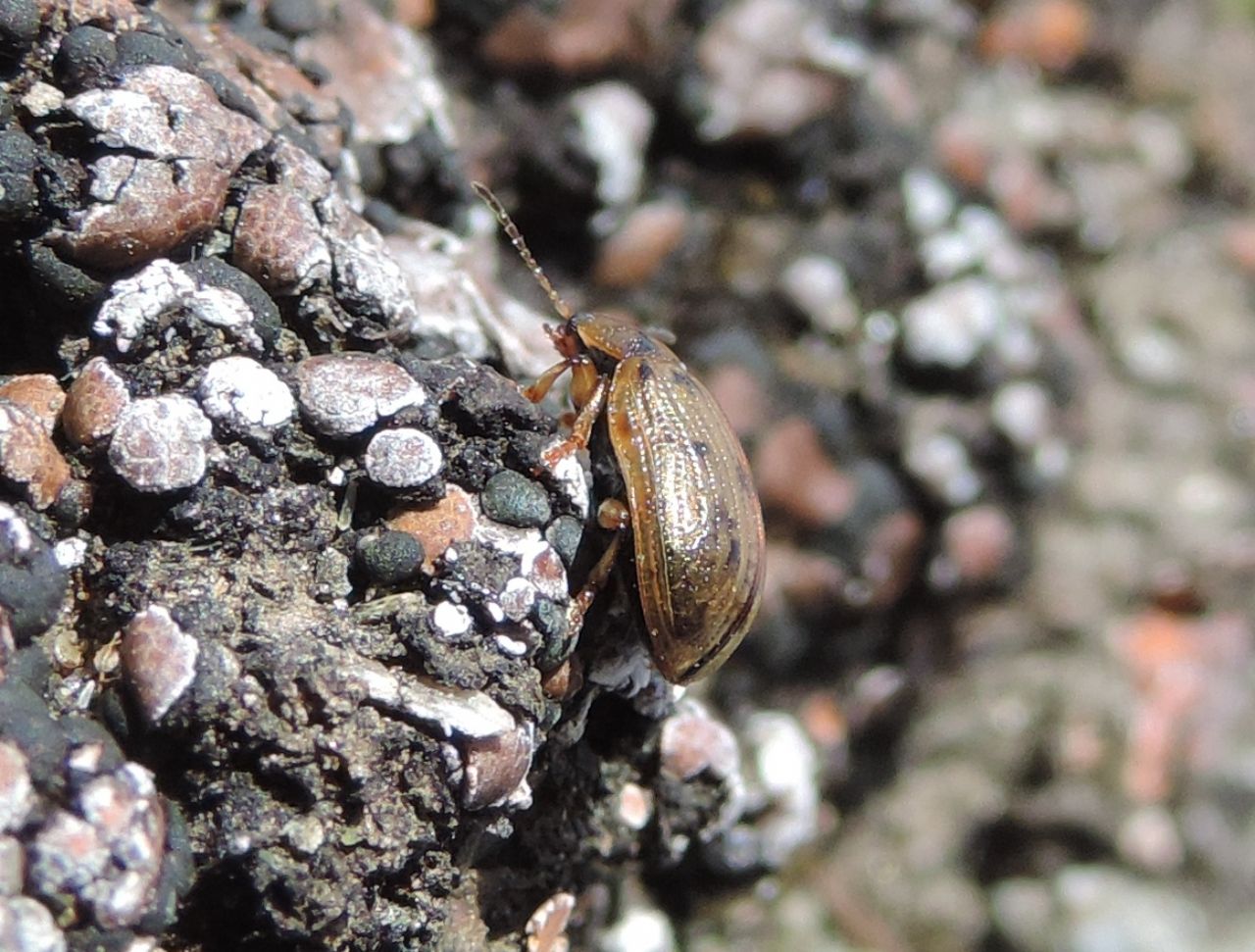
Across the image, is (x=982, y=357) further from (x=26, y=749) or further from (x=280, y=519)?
(x=26, y=749)

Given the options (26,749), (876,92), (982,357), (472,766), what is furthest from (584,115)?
(26,749)

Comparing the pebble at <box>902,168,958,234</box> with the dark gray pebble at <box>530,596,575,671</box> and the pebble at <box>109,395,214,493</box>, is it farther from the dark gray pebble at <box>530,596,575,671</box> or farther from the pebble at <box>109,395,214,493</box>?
the pebble at <box>109,395,214,493</box>

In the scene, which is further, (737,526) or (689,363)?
(689,363)

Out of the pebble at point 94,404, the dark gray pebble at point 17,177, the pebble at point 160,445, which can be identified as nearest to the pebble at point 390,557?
the pebble at point 160,445

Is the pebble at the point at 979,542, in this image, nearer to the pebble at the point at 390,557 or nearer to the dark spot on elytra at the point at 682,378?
the dark spot on elytra at the point at 682,378

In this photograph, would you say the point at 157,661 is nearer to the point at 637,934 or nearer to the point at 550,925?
the point at 550,925

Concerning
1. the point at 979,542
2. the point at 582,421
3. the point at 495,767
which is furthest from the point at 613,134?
the point at 495,767
